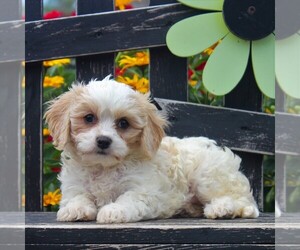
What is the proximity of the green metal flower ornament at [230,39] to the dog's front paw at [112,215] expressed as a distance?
4.05 feet

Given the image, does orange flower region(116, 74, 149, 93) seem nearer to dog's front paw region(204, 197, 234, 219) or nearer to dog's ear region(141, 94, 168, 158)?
dog's ear region(141, 94, 168, 158)

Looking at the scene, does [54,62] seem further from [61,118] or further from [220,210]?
[220,210]

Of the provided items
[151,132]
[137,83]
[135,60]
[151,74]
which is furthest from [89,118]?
[135,60]

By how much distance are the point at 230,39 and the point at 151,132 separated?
1067 millimetres

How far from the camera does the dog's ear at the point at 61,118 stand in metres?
3.23

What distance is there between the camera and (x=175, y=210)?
11.3ft

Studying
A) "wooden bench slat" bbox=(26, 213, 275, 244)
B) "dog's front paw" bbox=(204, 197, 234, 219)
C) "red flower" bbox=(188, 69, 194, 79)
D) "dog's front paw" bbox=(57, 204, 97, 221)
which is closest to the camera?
"wooden bench slat" bbox=(26, 213, 275, 244)

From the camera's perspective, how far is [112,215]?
3.06 meters

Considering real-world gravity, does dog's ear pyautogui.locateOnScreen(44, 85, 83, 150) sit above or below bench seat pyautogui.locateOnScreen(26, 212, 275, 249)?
above

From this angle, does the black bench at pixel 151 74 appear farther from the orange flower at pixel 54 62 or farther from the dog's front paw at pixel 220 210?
the dog's front paw at pixel 220 210

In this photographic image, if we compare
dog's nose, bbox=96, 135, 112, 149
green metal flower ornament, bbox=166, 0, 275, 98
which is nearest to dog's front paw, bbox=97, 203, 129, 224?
dog's nose, bbox=96, 135, 112, 149

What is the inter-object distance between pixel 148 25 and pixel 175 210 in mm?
1229

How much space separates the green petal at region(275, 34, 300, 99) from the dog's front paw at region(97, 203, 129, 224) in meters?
1.49

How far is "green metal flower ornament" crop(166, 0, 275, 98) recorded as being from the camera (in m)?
4.05
